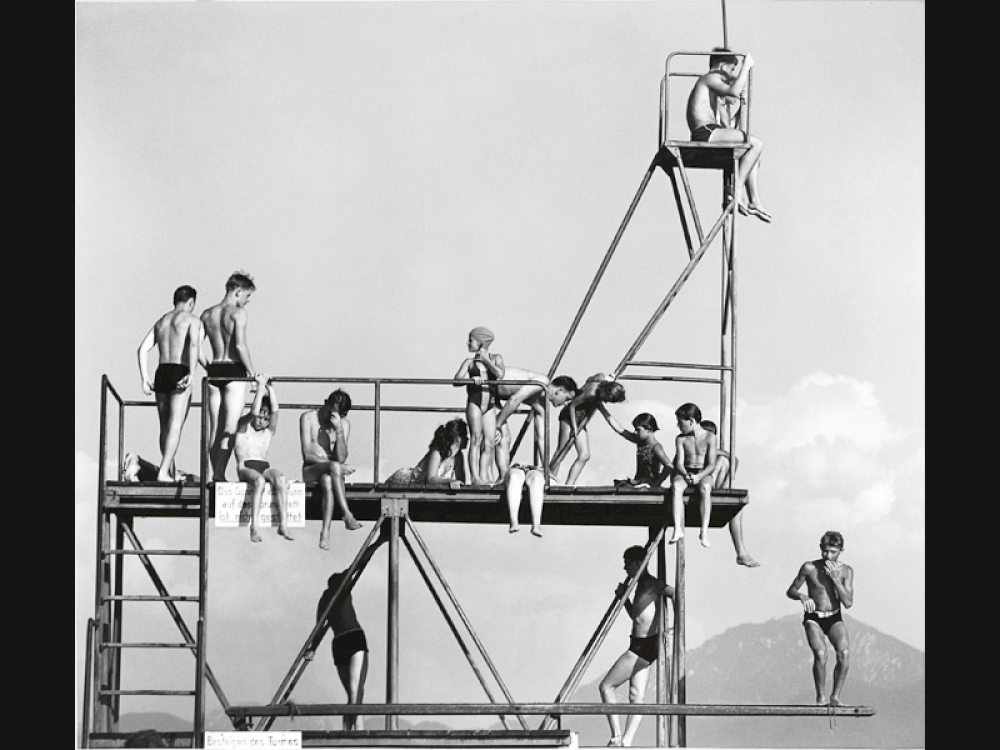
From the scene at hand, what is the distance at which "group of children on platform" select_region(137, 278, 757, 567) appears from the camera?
2145cm

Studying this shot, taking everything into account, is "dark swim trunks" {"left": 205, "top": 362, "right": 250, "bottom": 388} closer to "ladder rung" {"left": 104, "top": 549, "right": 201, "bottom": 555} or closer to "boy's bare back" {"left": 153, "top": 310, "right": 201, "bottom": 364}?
"boy's bare back" {"left": 153, "top": 310, "right": 201, "bottom": 364}

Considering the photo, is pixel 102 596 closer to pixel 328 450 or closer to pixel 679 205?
pixel 328 450

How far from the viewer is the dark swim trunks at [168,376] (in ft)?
70.3

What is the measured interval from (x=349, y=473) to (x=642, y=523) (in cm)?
358

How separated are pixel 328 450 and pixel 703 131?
5.94m

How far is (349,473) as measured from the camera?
21.7 metres

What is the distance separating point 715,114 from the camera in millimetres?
23875

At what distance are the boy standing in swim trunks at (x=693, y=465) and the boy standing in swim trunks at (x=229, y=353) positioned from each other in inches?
185

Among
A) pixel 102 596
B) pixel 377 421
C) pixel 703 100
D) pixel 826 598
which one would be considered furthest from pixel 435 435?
pixel 703 100

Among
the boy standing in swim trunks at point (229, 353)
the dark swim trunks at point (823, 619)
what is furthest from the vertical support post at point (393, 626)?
the dark swim trunks at point (823, 619)

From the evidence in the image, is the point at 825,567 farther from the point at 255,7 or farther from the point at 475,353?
the point at 255,7

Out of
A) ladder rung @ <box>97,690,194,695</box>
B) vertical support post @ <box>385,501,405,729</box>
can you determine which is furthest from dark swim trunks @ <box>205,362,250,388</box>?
ladder rung @ <box>97,690,194,695</box>

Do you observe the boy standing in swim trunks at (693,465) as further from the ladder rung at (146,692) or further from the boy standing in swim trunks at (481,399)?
the ladder rung at (146,692)

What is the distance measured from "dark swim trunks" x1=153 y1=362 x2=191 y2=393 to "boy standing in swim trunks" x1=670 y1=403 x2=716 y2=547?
5.32m
